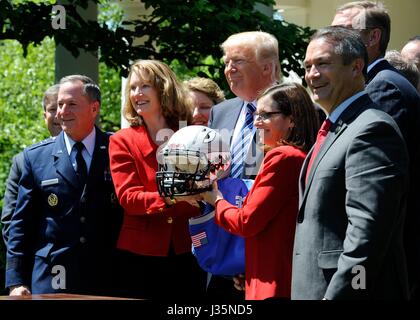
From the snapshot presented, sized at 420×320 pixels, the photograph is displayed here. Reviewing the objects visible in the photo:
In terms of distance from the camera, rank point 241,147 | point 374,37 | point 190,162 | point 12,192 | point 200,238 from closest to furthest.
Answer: point 190,162 → point 200,238 → point 374,37 → point 241,147 → point 12,192

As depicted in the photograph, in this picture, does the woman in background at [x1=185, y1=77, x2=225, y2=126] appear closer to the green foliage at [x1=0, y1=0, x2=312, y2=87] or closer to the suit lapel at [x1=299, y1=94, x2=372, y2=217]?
the green foliage at [x1=0, y1=0, x2=312, y2=87]

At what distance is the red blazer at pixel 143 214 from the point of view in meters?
6.18

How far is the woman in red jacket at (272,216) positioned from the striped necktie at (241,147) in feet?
1.77

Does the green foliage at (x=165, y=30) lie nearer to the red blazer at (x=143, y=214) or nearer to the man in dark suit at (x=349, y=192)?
the red blazer at (x=143, y=214)

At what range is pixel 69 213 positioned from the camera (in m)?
6.57

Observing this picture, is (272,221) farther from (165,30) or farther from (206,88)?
(165,30)

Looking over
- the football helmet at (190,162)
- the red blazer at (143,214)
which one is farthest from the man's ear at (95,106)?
the football helmet at (190,162)

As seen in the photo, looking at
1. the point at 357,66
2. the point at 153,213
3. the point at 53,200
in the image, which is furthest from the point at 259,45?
the point at 53,200

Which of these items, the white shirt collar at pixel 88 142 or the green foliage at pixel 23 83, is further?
the green foliage at pixel 23 83

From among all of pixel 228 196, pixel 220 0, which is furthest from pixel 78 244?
pixel 220 0

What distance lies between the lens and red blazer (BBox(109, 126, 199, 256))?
20.3ft

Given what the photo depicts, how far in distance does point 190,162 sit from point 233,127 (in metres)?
0.80

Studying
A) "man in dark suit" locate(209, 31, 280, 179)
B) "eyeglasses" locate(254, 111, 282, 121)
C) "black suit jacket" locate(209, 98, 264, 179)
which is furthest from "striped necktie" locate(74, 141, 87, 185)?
"eyeglasses" locate(254, 111, 282, 121)
